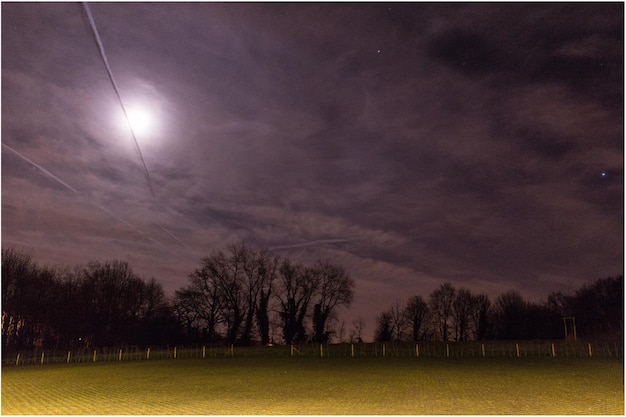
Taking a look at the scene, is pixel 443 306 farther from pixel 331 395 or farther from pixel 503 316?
pixel 331 395

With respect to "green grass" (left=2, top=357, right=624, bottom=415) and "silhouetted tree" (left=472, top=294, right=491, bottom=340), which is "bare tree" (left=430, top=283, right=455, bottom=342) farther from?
"green grass" (left=2, top=357, right=624, bottom=415)

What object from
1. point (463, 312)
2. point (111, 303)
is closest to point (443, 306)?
point (463, 312)

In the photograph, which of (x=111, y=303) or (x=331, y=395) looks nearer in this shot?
(x=331, y=395)

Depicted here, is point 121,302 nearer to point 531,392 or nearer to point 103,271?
point 103,271

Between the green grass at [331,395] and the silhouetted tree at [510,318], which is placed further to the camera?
the silhouetted tree at [510,318]

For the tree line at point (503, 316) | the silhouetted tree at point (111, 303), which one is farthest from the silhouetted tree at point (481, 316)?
the silhouetted tree at point (111, 303)

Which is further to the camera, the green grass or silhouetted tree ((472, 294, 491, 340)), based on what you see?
silhouetted tree ((472, 294, 491, 340))

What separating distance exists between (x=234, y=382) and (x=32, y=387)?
31.0 ft

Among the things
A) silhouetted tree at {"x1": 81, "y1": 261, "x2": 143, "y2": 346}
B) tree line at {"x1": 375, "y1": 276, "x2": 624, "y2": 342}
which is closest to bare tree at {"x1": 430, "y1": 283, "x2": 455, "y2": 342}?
tree line at {"x1": 375, "y1": 276, "x2": 624, "y2": 342}

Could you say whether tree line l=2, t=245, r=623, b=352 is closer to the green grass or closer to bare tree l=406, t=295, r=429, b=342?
bare tree l=406, t=295, r=429, b=342

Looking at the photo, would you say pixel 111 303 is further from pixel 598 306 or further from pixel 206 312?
pixel 598 306

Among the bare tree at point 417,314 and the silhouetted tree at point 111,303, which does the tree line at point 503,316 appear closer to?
the bare tree at point 417,314

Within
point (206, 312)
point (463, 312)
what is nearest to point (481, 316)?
point (463, 312)

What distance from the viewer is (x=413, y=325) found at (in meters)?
91.2
